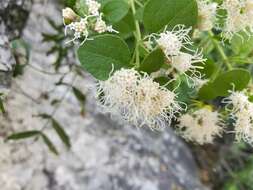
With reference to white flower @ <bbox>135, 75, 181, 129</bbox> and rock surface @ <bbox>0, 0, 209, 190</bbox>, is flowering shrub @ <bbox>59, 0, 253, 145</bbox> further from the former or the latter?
rock surface @ <bbox>0, 0, 209, 190</bbox>

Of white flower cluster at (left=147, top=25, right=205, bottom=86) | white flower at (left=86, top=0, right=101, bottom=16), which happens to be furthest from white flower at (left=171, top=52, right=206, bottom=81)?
white flower at (left=86, top=0, right=101, bottom=16)

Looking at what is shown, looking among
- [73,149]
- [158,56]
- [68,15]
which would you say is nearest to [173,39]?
[158,56]

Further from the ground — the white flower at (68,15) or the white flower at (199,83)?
the white flower at (68,15)

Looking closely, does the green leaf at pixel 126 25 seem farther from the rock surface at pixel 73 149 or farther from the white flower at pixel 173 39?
the rock surface at pixel 73 149

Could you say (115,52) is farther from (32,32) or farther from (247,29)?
(32,32)

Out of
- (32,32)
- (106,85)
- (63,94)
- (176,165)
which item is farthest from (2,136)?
(106,85)

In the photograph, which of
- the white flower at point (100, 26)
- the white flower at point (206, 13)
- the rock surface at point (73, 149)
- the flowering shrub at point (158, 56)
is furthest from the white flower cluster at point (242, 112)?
the rock surface at point (73, 149)
